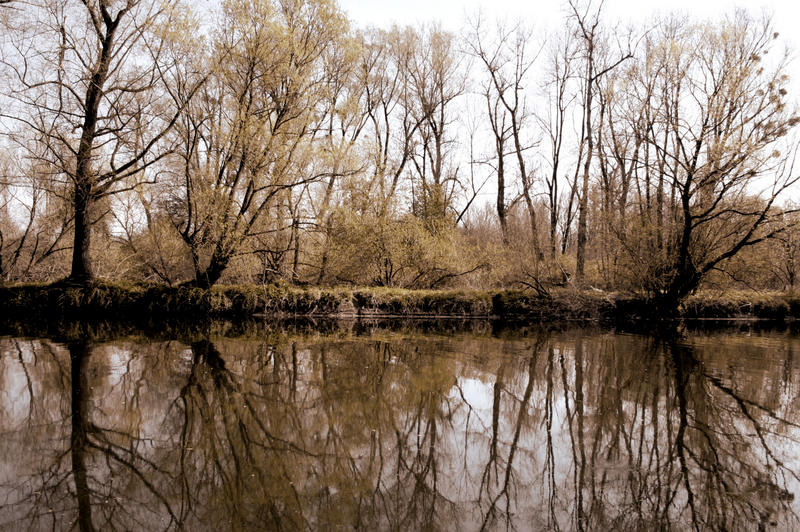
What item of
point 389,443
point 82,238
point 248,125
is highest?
point 248,125

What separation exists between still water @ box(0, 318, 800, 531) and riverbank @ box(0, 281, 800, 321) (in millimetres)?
7051

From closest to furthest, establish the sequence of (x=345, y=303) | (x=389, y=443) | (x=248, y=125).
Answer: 1. (x=389, y=443)
2. (x=248, y=125)
3. (x=345, y=303)

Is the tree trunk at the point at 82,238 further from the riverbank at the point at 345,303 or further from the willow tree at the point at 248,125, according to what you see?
the willow tree at the point at 248,125

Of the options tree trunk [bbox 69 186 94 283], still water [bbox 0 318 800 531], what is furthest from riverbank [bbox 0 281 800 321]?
still water [bbox 0 318 800 531]

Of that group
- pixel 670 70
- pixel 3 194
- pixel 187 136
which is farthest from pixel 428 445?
pixel 3 194

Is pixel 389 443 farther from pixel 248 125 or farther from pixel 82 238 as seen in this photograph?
pixel 82 238

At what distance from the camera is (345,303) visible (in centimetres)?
1639

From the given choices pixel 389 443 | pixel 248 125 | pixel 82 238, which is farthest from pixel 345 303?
pixel 389 443

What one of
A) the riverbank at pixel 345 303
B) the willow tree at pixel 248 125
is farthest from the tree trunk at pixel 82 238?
the willow tree at pixel 248 125

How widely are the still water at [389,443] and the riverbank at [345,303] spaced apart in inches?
278

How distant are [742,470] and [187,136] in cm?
1461

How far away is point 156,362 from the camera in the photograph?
770 cm

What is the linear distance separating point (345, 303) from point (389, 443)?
12.0 meters

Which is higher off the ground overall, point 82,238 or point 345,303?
point 82,238
